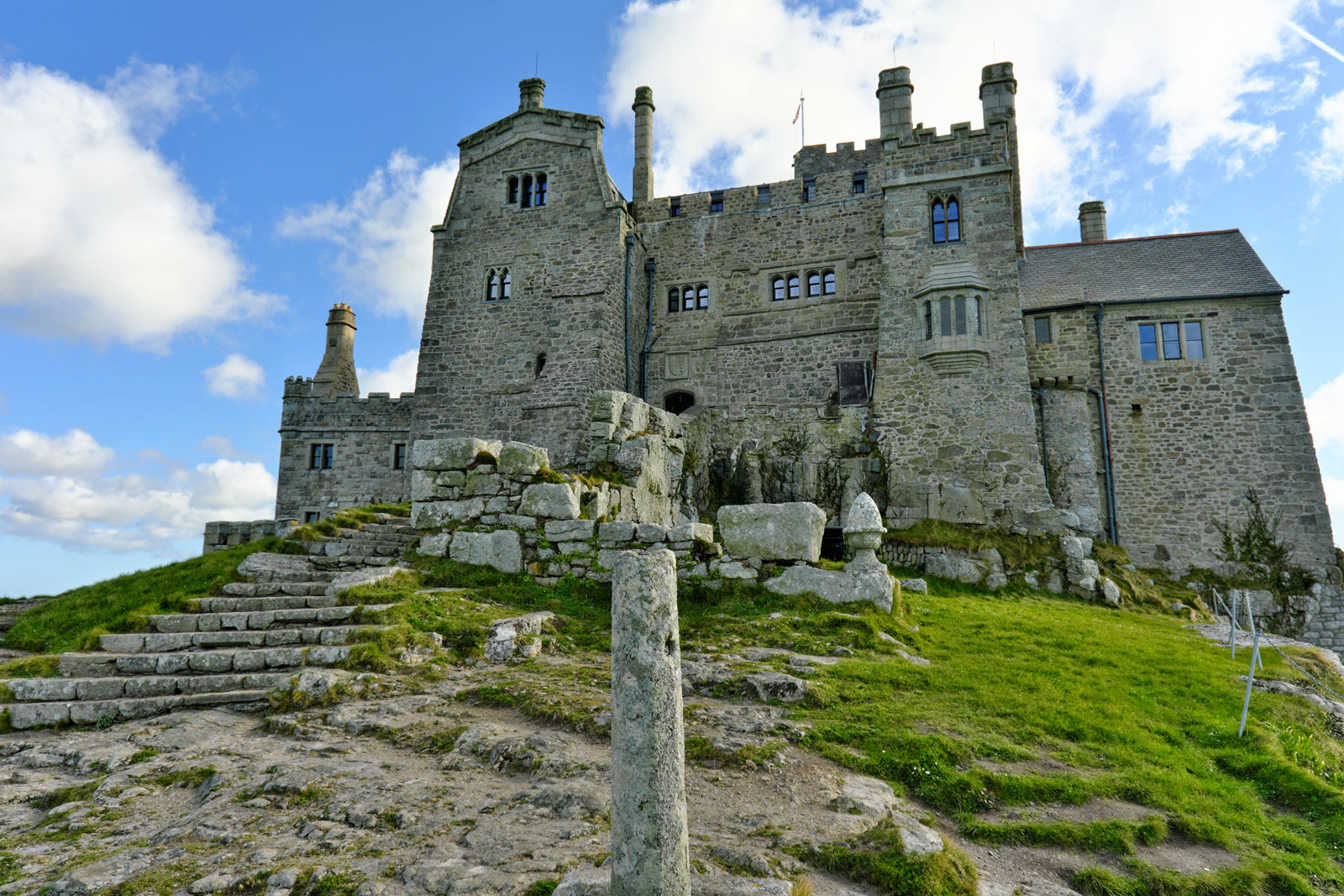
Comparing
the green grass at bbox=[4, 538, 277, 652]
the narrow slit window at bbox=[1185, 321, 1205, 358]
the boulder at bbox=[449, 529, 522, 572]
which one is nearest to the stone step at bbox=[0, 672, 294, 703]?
the green grass at bbox=[4, 538, 277, 652]

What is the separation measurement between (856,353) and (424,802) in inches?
854

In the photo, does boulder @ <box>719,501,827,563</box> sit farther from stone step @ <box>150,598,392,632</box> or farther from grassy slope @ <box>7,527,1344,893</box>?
stone step @ <box>150,598,392,632</box>

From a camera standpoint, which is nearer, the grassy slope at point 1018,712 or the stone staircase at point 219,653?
the grassy slope at point 1018,712

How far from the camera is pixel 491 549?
12453mm

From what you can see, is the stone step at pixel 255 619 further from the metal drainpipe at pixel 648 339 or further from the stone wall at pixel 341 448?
the stone wall at pixel 341 448

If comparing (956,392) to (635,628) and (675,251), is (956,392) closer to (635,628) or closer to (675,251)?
(675,251)

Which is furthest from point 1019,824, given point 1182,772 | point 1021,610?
point 1021,610

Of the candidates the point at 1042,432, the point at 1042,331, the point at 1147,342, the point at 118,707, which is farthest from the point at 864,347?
the point at 118,707

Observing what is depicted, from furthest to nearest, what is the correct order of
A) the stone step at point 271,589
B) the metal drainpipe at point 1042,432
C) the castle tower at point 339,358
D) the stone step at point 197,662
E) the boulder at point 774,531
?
the castle tower at point 339,358 < the metal drainpipe at point 1042,432 < the boulder at point 774,531 < the stone step at point 271,589 < the stone step at point 197,662

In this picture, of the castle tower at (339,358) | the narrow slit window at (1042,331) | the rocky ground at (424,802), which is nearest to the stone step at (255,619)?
the rocky ground at (424,802)

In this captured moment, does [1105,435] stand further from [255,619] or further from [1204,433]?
[255,619]

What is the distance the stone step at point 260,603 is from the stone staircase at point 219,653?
0.04ft

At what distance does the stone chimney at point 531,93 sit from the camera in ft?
89.6

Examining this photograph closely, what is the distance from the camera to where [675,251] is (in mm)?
27500
